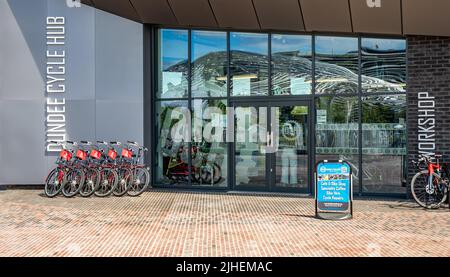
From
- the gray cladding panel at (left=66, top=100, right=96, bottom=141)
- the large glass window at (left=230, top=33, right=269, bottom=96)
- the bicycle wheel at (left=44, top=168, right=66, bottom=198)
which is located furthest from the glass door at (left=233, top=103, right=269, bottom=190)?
the bicycle wheel at (left=44, top=168, right=66, bottom=198)

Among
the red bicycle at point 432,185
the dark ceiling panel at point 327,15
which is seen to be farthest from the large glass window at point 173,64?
the red bicycle at point 432,185

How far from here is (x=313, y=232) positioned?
24.9 ft

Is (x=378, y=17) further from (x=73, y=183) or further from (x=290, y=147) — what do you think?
(x=73, y=183)

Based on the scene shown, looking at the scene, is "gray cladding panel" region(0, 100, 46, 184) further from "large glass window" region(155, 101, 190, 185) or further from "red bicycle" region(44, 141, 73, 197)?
"large glass window" region(155, 101, 190, 185)

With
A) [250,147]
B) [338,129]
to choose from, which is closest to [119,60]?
[250,147]

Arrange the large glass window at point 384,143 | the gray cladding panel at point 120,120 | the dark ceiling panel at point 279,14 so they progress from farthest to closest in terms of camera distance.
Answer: the gray cladding panel at point 120,120
the large glass window at point 384,143
the dark ceiling panel at point 279,14

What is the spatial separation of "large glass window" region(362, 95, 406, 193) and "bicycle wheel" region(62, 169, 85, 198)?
6668mm

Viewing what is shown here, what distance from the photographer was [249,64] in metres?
12.2

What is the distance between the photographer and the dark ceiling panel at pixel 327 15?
34.3 ft

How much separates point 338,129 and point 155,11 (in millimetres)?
5321

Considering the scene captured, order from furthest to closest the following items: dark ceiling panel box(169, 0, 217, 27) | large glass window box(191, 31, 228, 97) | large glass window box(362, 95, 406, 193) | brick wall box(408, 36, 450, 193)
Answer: large glass window box(191, 31, 228, 97), dark ceiling panel box(169, 0, 217, 27), large glass window box(362, 95, 406, 193), brick wall box(408, 36, 450, 193)

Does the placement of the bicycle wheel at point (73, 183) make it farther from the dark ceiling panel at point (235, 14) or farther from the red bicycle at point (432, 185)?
the red bicycle at point (432, 185)

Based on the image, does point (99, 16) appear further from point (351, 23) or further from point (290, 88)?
point (351, 23)

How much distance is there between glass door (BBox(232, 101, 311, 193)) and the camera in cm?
1183
